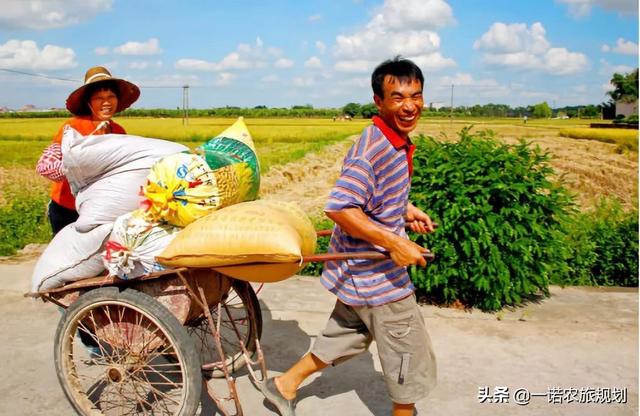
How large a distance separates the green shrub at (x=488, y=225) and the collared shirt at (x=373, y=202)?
77.9 inches

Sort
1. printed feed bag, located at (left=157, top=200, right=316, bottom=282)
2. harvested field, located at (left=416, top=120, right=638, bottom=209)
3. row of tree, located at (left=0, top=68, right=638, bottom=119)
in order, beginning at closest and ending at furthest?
1. printed feed bag, located at (left=157, top=200, right=316, bottom=282)
2. harvested field, located at (left=416, top=120, right=638, bottom=209)
3. row of tree, located at (left=0, top=68, right=638, bottom=119)

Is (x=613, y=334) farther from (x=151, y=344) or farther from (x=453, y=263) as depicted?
(x=151, y=344)

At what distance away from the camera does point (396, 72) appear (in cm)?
258

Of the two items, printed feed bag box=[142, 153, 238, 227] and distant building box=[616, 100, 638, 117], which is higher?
distant building box=[616, 100, 638, 117]

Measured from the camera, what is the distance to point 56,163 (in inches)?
131

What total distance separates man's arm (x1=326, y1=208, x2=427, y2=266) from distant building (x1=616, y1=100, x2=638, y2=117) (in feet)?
139

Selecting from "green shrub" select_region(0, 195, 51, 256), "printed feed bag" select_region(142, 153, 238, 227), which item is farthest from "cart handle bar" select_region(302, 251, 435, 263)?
"green shrub" select_region(0, 195, 51, 256)

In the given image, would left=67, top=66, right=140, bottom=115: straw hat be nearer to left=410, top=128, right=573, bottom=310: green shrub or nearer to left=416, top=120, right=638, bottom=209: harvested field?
left=410, top=128, right=573, bottom=310: green shrub

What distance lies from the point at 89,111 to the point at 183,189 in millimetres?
1380

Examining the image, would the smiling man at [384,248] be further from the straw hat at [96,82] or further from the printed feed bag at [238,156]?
the straw hat at [96,82]

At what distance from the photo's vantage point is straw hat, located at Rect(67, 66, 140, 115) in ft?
→ 11.5

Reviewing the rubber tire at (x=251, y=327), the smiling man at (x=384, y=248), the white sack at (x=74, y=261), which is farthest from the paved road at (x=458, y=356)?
the white sack at (x=74, y=261)

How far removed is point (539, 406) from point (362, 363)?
107 cm

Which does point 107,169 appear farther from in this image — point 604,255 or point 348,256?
point 604,255
